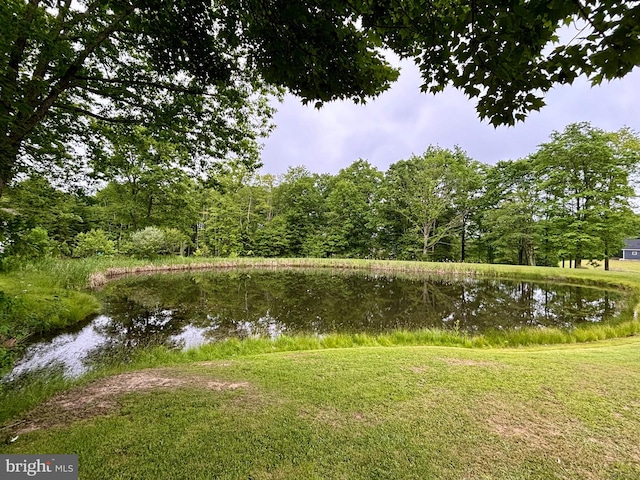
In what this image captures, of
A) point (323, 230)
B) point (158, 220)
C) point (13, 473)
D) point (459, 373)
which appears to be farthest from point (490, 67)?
point (323, 230)

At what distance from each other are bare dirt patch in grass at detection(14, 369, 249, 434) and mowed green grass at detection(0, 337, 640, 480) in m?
0.02

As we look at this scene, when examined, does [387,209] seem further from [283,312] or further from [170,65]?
[170,65]

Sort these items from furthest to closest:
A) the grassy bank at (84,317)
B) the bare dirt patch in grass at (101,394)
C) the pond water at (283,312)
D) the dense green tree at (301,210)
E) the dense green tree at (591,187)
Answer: the dense green tree at (301,210), the dense green tree at (591,187), the pond water at (283,312), the grassy bank at (84,317), the bare dirt patch in grass at (101,394)

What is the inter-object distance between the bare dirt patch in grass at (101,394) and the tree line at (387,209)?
4.09m

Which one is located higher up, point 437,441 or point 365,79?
point 365,79

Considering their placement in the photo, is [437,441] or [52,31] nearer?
[437,441]

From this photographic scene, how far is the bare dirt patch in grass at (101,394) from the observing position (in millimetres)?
2410

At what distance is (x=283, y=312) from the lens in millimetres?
9195

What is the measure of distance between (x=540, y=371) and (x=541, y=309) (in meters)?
8.05

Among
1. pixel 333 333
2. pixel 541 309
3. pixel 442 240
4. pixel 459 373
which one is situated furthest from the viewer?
pixel 442 240

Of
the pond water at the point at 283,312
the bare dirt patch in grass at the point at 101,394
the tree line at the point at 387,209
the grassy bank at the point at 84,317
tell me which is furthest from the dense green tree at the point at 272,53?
the pond water at the point at 283,312

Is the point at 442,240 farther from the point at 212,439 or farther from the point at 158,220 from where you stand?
the point at 212,439

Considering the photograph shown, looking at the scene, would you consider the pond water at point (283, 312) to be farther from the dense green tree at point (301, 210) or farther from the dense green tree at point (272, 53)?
the dense green tree at point (301, 210)

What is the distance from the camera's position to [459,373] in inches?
136
